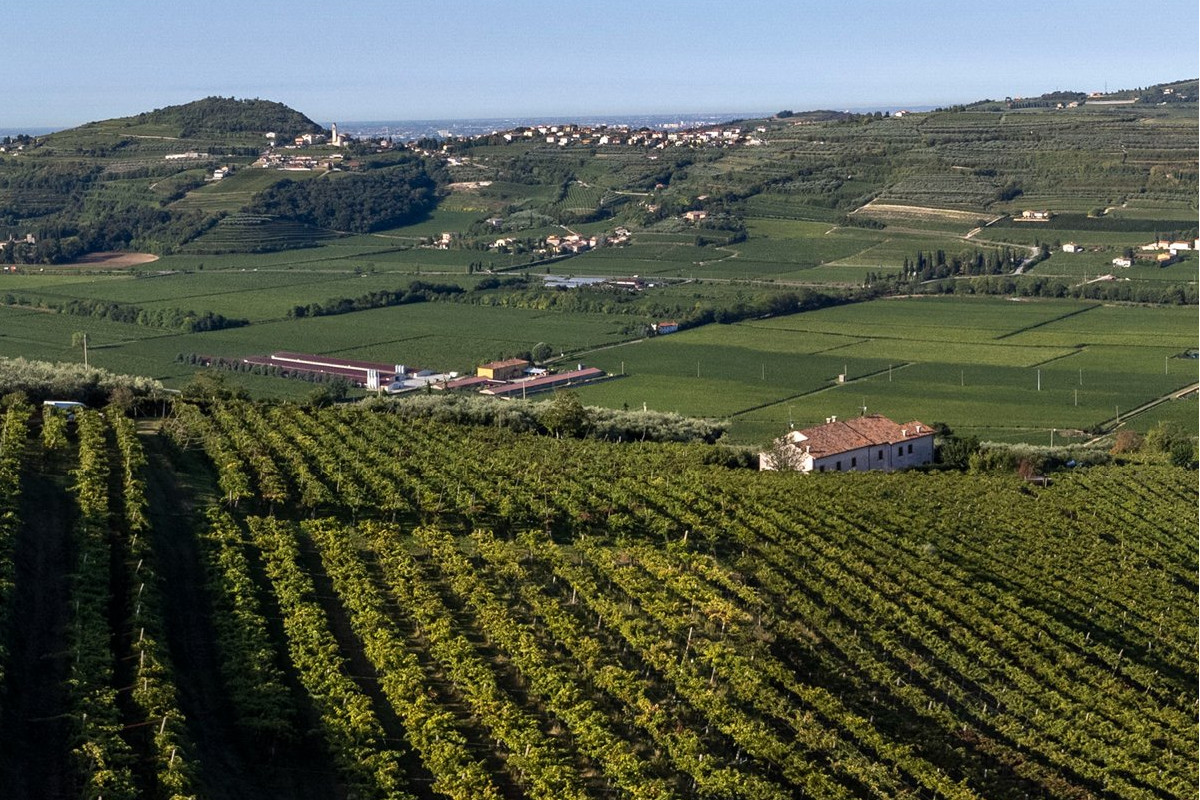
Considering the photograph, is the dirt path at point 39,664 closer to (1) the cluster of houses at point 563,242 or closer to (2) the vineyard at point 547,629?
(2) the vineyard at point 547,629

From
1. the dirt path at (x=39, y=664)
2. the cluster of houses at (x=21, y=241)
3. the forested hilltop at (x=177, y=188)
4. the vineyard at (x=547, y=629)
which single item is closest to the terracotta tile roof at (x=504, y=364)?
the vineyard at (x=547, y=629)

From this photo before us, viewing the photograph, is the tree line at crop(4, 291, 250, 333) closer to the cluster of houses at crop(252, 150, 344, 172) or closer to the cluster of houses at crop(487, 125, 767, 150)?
the cluster of houses at crop(252, 150, 344, 172)

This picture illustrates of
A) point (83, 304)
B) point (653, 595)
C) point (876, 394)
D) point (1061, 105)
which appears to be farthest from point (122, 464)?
point (1061, 105)

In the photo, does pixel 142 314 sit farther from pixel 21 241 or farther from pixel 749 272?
pixel 749 272

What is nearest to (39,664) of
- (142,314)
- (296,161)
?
(142,314)

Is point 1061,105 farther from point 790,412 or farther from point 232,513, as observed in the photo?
point 232,513

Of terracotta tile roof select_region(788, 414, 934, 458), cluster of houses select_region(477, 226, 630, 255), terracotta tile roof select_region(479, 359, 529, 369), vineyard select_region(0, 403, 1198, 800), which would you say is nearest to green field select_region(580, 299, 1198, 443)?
terracotta tile roof select_region(479, 359, 529, 369)
